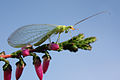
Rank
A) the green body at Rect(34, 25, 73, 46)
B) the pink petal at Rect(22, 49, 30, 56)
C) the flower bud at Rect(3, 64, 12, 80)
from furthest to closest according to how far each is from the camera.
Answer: the green body at Rect(34, 25, 73, 46) < the flower bud at Rect(3, 64, 12, 80) < the pink petal at Rect(22, 49, 30, 56)

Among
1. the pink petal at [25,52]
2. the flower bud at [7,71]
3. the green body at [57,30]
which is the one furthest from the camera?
the green body at [57,30]

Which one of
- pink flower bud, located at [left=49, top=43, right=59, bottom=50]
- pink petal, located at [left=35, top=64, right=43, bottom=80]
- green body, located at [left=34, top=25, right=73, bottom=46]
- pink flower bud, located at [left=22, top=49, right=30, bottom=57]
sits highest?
green body, located at [left=34, top=25, right=73, bottom=46]

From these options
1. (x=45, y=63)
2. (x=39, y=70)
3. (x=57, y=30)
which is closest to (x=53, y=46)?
(x=45, y=63)

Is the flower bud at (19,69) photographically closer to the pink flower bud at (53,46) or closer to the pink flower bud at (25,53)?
the pink flower bud at (25,53)

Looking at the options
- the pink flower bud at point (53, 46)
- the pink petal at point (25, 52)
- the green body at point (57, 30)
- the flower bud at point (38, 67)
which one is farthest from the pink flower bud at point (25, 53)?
the green body at point (57, 30)

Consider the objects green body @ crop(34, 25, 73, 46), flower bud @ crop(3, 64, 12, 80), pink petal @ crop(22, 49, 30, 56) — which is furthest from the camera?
green body @ crop(34, 25, 73, 46)

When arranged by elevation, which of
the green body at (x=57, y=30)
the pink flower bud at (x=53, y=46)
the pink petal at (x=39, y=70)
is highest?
the green body at (x=57, y=30)

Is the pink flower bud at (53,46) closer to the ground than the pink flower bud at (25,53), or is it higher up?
higher up

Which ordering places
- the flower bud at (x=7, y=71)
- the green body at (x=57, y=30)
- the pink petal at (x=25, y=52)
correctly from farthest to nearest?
1. the green body at (x=57, y=30)
2. the flower bud at (x=7, y=71)
3. the pink petal at (x=25, y=52)

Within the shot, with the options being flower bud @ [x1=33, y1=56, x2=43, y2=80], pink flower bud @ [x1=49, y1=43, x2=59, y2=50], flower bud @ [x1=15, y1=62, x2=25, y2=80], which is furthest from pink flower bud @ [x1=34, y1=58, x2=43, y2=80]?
pink flower bud @ [x1=49, y1=43, x2=59, y2=50]

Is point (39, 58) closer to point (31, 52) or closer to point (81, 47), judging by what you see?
point (31, 52)

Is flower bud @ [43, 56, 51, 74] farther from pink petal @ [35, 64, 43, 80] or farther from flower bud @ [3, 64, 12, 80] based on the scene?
flower bud @ [3, 64, 12, 80]

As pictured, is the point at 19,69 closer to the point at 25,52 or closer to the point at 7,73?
the point at 7,73
